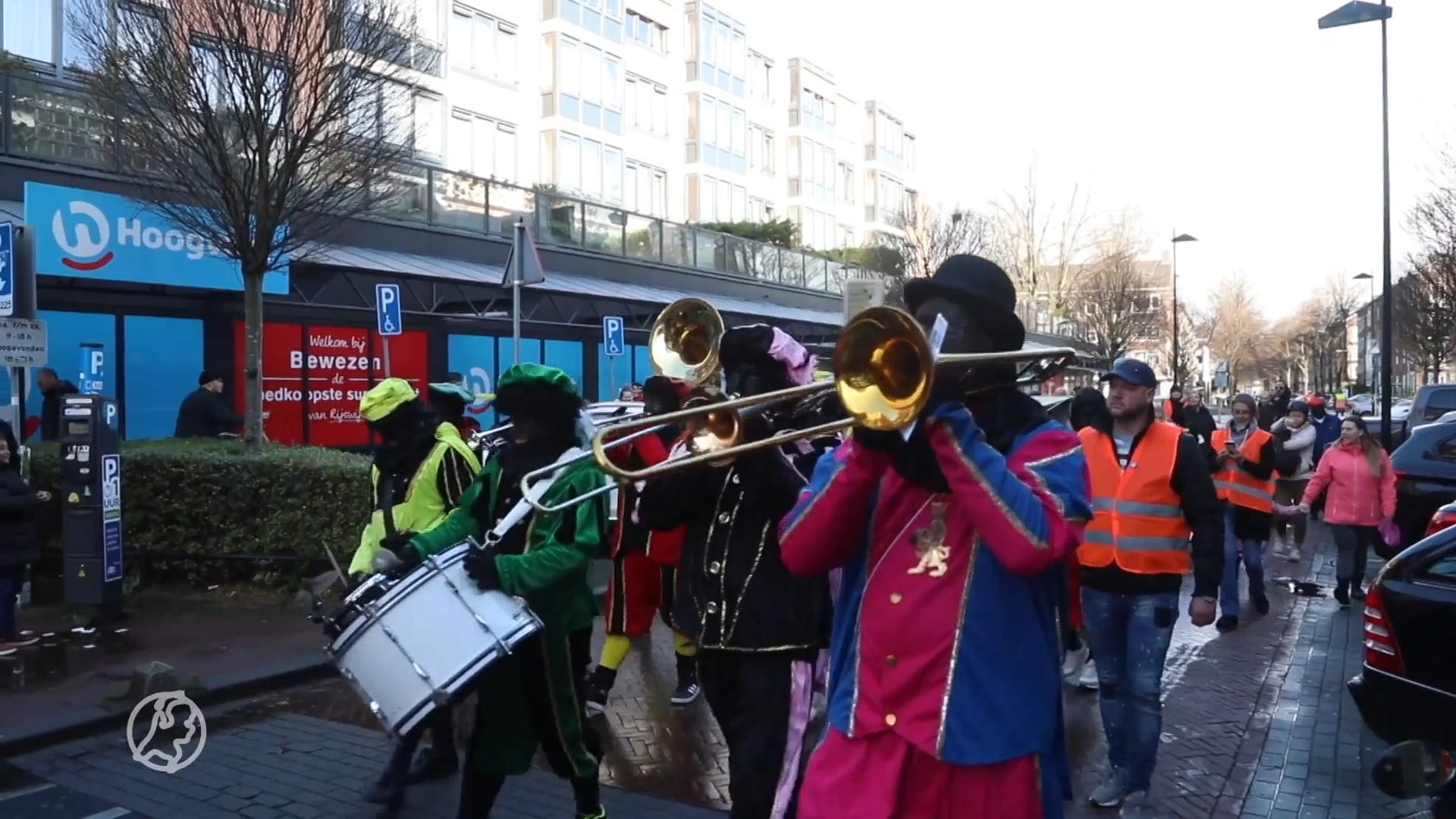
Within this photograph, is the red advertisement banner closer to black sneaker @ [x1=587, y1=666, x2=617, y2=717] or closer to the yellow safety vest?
black sneaker @ [x1=587, y1=666, x2=617, y2=717]

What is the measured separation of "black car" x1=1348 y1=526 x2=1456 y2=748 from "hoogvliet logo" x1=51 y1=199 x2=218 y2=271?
41.1ft

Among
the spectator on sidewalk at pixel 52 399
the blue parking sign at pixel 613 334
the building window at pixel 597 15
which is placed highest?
the building window at pixel 597 15

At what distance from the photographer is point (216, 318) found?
54.0 ft

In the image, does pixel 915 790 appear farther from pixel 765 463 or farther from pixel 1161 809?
pixel 1161 809

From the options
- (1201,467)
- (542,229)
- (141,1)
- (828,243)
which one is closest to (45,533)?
(141,1)

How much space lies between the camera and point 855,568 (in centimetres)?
263

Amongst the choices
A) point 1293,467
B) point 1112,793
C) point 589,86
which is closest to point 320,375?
point 1293,467

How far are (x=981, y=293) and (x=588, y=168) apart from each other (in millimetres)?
34322

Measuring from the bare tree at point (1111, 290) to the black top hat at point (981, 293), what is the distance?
3492 centimetres

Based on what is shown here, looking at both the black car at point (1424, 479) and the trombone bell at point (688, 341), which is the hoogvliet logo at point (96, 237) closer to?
the trombone bell at point (688, 341)

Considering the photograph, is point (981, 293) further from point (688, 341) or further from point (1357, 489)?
point (1357, 489)

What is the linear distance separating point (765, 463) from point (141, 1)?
9944 mm

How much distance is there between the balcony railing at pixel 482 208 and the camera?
14242 millimetres

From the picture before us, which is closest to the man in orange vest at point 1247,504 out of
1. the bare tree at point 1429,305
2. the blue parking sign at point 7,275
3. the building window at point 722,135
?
the blue parking sign at point 7,275
